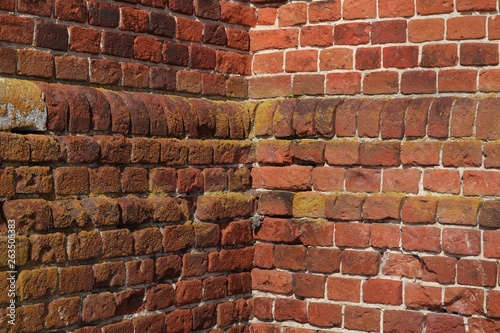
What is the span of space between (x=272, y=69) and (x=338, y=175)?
0.85 m

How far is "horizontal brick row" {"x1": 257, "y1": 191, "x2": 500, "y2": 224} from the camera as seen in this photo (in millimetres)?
3887

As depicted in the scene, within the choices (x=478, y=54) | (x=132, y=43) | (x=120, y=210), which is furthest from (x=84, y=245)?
(x=478, y=54)

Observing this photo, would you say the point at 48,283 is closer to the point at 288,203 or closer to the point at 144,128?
the point at 144,128

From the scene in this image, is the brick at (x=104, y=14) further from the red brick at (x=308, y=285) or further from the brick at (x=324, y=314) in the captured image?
the brick at (x=324, y=314)

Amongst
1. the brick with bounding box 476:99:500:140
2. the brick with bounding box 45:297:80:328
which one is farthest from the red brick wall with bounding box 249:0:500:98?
the brick with bounding box 45:297:80:328

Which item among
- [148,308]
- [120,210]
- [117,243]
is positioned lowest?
[148,308]

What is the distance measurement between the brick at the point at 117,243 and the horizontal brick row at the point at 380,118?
4.09 feet

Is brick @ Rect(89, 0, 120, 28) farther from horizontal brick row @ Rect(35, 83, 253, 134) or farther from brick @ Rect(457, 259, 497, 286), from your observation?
brick @ Rect(457, 259, 497, 286)

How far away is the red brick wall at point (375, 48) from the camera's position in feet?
13.1

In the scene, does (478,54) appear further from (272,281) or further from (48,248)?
(48,248)

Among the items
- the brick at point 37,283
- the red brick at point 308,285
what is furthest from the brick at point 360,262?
the brick at point 37,283

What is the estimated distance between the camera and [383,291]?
412 centimetres

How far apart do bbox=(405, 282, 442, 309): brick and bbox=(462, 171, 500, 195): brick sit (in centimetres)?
57

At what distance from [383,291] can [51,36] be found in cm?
228
